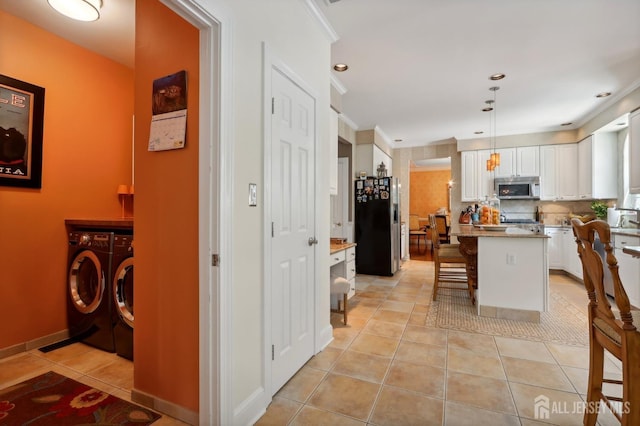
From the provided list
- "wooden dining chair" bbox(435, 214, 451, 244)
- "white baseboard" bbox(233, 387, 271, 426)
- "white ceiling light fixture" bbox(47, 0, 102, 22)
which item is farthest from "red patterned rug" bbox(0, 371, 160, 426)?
"wooden dining chair" bbox(435, 214, 451, 244)

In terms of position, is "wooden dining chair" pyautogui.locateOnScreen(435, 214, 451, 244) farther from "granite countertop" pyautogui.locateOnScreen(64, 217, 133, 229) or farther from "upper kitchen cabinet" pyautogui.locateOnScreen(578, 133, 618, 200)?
"granite countertop" pyautogui.locateOnScreen(64, 217, 133, 229)

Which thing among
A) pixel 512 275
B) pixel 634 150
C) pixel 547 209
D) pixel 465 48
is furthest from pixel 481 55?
pixel 547 209

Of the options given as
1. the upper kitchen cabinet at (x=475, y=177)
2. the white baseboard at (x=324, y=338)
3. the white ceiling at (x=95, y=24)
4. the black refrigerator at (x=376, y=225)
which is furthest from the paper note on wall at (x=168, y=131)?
the upper kitchen cabinet at (x=475, y=177)

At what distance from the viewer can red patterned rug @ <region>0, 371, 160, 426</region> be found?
168 centimetres

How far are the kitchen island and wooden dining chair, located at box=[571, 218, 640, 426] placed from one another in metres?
1.74

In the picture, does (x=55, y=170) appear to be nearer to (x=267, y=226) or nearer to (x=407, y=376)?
(x=267, y=226)

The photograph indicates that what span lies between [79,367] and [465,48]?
4236 millimetres

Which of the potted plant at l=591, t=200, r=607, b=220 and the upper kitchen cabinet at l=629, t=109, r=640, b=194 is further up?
the upper kitchen cabinet at l=629, t=109, r=640, b=194

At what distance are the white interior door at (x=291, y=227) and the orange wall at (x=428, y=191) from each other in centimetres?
919

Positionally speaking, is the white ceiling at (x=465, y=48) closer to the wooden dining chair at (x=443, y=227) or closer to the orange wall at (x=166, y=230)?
the orange wall at (x=166, y=230)

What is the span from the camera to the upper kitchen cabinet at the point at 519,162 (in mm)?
5965

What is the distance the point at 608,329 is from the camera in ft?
4.63

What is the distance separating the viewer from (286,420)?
5.49ft

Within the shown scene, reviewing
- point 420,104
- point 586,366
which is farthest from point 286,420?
point 420,104
